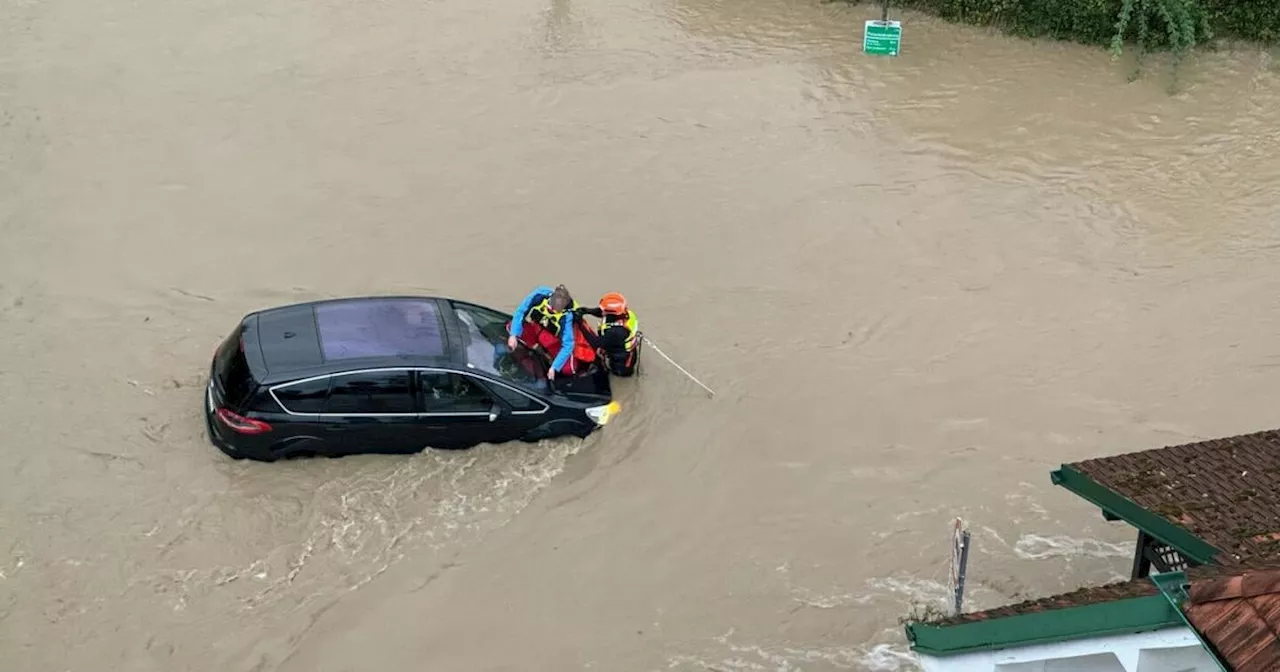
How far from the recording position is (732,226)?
15.3 meters

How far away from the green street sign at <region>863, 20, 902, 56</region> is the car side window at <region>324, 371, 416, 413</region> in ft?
38.5

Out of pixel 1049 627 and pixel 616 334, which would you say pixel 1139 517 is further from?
pixel 616 334

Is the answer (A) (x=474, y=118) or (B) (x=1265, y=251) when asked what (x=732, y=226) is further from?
(B) (x=1265, y=251)

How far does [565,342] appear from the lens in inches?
454

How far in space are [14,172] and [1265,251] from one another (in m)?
15.2

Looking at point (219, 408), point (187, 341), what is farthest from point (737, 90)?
point (219, 408)

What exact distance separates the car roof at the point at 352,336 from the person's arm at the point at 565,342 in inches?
35.7

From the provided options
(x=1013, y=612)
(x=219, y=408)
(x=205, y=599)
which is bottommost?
(x=205, y=599)

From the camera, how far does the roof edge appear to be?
5.15m

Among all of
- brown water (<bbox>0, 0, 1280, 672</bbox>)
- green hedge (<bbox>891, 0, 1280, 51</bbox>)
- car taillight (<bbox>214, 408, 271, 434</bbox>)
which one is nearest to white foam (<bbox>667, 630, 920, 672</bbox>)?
brown water (<bbox>0, 0, 1280, 672</bbox>)

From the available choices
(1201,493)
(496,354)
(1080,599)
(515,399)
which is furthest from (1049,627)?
(496,354)

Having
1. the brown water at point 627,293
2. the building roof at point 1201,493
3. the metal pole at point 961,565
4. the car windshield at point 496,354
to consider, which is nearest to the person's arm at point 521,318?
the car windshield at point 496,354

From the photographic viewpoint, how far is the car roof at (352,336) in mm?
10664

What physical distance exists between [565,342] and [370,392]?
1838 millimetres
